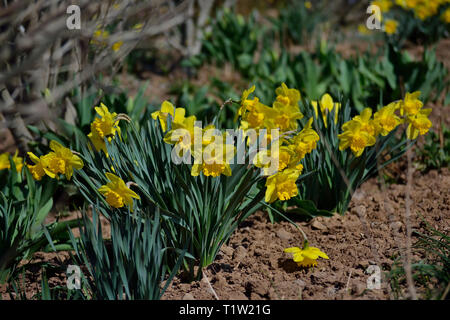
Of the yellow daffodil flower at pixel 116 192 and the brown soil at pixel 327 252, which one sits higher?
the yellow daffodil flower at pixel 116 192

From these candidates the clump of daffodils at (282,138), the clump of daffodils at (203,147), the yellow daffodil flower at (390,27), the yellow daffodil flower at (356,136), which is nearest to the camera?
the clump of daffodils at (203,147)

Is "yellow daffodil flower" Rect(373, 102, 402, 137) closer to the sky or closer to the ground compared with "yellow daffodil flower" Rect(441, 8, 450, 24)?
closer to the ground

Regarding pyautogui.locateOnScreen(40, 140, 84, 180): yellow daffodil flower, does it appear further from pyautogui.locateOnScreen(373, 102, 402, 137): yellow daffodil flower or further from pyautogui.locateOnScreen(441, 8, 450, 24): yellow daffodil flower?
pyautogui.locateOnScreen(441, 8, 450, 24): yellow daffodil flower

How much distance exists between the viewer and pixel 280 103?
6.97 feet

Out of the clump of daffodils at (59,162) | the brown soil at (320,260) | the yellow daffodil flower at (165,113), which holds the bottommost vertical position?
the brown soil at (320,260)

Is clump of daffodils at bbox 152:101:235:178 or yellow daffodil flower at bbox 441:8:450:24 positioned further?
yellow daffodil flower at bbox 441:8:450:24

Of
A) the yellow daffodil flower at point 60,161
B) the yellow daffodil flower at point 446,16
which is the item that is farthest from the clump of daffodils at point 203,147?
the yellow daffodil flower at point 446,16

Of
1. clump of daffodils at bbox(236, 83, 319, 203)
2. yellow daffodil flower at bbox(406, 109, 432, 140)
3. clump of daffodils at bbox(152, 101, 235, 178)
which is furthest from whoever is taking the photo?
yellow daffodil flower at bbox(406, 109, 432, 140)

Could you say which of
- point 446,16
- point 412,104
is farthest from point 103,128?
point 446,16

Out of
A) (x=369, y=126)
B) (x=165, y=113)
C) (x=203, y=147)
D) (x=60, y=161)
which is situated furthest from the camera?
(x=369, y=126)

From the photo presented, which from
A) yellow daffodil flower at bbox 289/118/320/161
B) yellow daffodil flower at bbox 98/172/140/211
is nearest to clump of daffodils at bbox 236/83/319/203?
yellow daffodil flower at bbox 289/118/320/161

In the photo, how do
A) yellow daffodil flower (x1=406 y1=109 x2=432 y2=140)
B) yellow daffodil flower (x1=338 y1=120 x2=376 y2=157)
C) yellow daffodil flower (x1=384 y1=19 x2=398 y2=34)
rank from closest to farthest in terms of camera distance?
yellow daffodil flower (x1=338 y1=120 x2=376 y2=157), yellow daffodil flower (x1=406 y1=109 x2=432 y2=140), yellow daffodil flower (x1=384 y1=19 x2=398 y2=34)

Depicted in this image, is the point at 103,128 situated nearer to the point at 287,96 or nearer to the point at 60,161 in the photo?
the point at 60,161

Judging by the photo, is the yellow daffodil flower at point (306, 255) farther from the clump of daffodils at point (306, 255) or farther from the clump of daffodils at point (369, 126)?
the clump of daffodils at point (369, 126)
